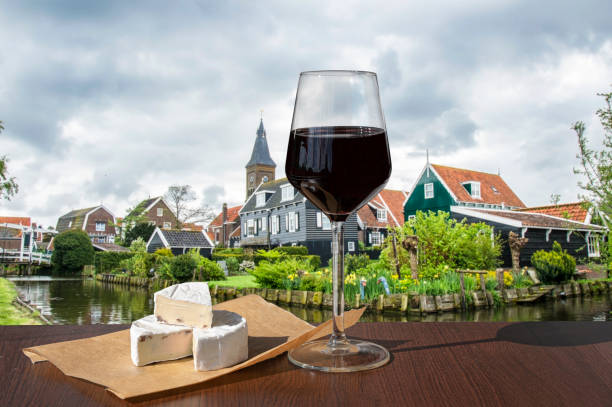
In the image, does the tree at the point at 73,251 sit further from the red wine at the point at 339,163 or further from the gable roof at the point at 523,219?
the red wine at the point at 339,163

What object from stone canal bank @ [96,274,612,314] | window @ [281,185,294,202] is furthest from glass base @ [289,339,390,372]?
window @ [281,185,294,202]

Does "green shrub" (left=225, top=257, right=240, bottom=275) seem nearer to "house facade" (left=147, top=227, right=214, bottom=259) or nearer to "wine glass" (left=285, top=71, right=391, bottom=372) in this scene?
"house facade" (left=147, top=227, right=214, bottom=259)

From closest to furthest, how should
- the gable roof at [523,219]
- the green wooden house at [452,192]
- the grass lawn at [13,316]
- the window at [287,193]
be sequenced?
the grass lawn at [13,316]
the gable roof at [523,219]
the green wooden house at [452,192]
the window at [287,193]

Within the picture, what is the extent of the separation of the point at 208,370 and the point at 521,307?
1143 cm

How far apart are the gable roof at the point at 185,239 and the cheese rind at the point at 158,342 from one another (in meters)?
27.3

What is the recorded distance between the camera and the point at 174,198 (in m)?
35.6

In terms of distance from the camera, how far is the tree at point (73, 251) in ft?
84.3

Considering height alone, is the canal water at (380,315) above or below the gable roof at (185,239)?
below

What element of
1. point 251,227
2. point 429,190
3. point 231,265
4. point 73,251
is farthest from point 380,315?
point 251,227

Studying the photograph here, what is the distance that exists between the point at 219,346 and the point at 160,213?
40.9 meters

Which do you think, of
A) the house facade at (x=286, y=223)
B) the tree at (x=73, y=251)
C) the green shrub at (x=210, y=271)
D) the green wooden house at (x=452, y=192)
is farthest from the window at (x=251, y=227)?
the green shrub at (x=210, y=271)

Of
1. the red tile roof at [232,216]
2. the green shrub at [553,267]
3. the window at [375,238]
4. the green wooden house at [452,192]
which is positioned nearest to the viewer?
the green shrub at [553,267]

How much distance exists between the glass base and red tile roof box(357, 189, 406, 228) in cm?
2647

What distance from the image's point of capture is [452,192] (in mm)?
22547
